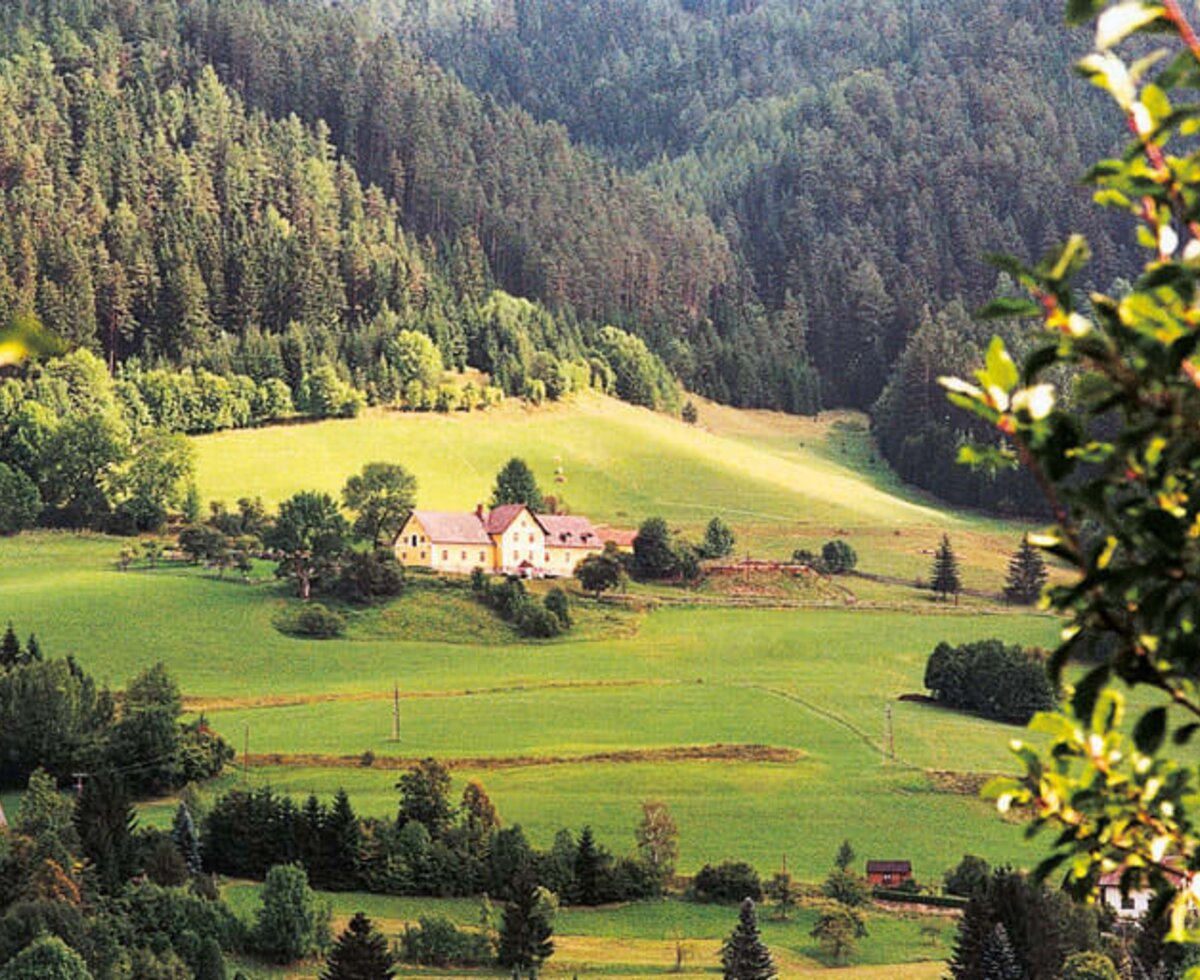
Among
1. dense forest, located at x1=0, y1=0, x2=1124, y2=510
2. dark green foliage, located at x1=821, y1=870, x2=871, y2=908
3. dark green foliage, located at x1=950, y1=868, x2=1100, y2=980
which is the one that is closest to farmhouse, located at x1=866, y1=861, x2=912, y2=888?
dark green foliage, located at x1=821, y1=870, x2=871, y2=908

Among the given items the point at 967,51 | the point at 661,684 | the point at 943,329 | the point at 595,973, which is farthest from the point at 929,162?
the point at 595,973

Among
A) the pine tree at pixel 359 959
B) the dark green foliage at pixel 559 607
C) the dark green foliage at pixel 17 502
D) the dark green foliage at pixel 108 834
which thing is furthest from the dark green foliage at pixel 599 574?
the pine tree at pixel 359 959

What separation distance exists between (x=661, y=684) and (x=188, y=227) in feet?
167

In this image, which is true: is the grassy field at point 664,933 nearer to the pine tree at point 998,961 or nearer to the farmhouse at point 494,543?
the pine tree at point 998,961

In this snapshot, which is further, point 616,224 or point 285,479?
point 616,224

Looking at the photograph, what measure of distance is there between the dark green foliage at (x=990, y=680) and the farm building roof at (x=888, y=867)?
53.7 feet

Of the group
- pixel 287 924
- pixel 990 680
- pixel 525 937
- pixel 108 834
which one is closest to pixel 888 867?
A: pixel 525 937

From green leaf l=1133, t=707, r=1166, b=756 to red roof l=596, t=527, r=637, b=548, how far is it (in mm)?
85226

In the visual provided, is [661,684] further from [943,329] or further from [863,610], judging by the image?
[943,329]

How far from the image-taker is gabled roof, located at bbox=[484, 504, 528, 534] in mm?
87000

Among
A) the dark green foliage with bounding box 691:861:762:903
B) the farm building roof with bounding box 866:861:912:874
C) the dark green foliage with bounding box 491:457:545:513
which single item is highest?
the dark green foliage with bounding box 491:457:545:513

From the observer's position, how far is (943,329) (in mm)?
129125

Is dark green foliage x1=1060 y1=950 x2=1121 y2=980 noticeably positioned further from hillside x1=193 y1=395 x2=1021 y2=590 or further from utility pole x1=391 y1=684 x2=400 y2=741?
hillside x1=193 y1=395 x2=1021 y2=590

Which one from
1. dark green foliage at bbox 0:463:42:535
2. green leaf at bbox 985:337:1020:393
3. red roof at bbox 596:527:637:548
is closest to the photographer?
green leaf at bbox 985:337:1020:393
